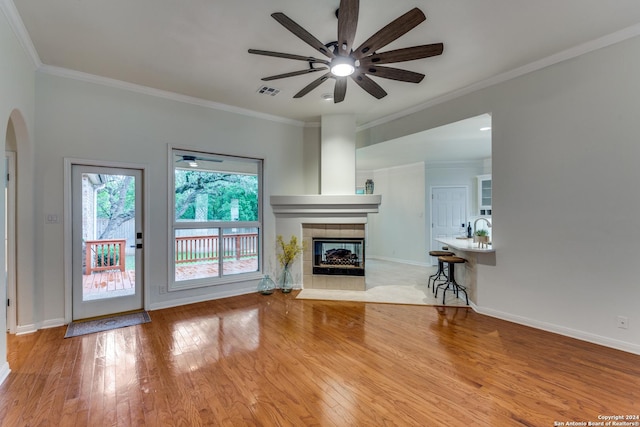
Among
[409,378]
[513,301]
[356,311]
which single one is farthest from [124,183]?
[513,301]

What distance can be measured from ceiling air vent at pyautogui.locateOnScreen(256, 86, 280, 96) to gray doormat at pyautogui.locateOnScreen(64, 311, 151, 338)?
3.28 metres

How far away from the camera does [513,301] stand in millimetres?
3539

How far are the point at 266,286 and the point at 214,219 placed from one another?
1.36 metres

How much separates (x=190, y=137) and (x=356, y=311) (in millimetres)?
3430

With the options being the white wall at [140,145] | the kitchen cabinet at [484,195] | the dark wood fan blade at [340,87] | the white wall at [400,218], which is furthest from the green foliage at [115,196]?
the kitchen cabinet at [484,195]

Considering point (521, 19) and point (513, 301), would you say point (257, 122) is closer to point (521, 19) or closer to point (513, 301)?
point (521, 19)

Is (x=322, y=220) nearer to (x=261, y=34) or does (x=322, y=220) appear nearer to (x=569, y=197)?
(x=261, y=34)

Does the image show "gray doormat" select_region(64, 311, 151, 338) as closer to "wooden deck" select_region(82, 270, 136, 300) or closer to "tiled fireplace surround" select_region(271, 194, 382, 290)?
"wooden deck" select_region(82, 270, 136, 300)

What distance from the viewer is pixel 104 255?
3.75 metres

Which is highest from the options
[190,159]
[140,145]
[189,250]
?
[140,145]

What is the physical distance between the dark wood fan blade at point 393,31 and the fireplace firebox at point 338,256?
3216mm

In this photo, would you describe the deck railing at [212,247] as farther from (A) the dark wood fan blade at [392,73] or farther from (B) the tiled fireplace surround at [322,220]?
(A) the dark wood fan blade at [392,73]

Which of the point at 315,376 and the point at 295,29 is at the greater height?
the point at 295,29

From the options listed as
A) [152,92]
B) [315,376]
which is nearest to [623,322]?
[315,376]
